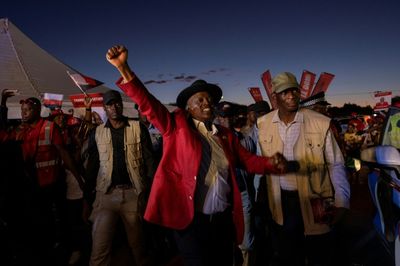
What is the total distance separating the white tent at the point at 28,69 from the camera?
19344mm

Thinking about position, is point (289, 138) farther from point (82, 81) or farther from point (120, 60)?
point (82, 81)

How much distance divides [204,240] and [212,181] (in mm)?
464

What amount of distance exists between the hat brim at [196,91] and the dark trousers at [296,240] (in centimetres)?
115

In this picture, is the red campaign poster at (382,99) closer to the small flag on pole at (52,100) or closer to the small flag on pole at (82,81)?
the small flag on pole at (82,81)

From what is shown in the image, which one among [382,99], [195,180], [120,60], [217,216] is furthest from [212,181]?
[382,99]

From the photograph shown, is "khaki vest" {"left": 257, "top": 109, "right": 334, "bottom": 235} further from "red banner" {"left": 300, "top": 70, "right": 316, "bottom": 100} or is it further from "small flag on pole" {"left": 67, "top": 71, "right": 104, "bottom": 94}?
"red banner" {"left": 300, "top": 70, "right": 316, "bottom": 100}

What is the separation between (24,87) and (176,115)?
775 inches

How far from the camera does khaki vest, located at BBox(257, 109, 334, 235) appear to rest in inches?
119

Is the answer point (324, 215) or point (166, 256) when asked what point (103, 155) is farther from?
point (324, 215)

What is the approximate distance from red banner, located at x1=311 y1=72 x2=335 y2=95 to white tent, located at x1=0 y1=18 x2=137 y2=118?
12.2m

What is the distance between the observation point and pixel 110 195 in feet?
12.6

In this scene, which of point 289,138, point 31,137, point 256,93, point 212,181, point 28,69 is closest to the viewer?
point 212,181

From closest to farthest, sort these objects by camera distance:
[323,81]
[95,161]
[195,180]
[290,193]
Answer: [195,180]
[290,193]
[95,161]
[323,81]

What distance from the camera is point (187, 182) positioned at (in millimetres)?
2531
